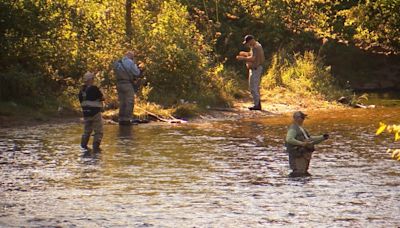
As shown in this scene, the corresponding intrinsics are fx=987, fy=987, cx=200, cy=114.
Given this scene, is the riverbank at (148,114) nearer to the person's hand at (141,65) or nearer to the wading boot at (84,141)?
the person's hand at (141,65)

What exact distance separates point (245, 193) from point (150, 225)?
2.44 metres

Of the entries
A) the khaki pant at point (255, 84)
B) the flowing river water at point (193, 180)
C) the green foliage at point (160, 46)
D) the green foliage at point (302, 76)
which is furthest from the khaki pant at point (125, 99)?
the green foliage at point (302, 76)

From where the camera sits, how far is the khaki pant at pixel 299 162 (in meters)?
14.6

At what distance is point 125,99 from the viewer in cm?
2211

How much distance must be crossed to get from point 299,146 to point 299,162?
1.15 ft

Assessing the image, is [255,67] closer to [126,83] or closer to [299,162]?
[126,83]

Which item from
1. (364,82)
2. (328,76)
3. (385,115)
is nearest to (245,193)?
(385,115)

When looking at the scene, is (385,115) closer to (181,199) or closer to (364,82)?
(364,82)

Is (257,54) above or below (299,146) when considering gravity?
above

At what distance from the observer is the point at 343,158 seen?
55.3ft

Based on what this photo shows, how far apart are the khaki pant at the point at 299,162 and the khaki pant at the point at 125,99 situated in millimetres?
7963

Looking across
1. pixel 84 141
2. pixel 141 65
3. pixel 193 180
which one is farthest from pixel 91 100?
pixel 141 65

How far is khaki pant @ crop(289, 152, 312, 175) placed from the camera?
1459 cm

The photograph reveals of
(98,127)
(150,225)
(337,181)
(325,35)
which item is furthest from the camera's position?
(325,35)
